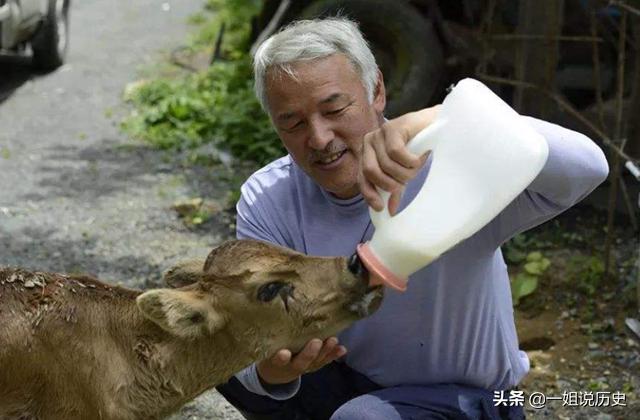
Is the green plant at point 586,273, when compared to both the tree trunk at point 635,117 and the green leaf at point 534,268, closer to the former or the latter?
the green leaf at point 534,268

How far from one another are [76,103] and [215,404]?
7307mm

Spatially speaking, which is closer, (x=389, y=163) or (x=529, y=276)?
(x=389, y=163)

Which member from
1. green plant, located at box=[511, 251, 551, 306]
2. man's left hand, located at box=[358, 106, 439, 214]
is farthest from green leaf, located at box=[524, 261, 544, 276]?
man's left hand, located at box=[358, 106, 439, 214]

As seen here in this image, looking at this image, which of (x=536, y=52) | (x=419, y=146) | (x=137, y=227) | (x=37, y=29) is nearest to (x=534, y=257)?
(x=536, y=52)

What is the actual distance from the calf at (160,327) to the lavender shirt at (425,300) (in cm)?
32

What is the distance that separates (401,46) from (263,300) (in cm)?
661

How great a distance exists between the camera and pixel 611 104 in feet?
31.5

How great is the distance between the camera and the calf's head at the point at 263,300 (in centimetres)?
432

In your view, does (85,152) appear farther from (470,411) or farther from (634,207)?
(470,411)

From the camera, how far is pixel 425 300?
15.7 ft

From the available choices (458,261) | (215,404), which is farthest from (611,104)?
(458,261)

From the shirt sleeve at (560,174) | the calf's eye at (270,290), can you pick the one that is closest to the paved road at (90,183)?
the calf's eye at (270,290)

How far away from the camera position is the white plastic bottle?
12.7ft

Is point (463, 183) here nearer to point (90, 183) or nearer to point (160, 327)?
point (160, 327)
